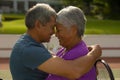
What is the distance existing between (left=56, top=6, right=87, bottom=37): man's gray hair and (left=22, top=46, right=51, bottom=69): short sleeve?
26 centimetres

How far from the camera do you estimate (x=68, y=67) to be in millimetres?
2781

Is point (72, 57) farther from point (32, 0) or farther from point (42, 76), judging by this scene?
point (32, 0)

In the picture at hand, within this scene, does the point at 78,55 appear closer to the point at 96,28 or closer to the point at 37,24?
the point at 37,24

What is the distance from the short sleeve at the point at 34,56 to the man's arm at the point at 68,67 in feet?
0.12

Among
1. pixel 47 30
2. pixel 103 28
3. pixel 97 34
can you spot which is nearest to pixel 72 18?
pixel 47 30

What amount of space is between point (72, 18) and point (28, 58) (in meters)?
0.43

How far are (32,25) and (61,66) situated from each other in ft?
1.29

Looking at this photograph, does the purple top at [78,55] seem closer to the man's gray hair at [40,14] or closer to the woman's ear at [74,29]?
the woman's ear at [74,29]

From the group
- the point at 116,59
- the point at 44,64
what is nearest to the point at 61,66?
the point at 44,64

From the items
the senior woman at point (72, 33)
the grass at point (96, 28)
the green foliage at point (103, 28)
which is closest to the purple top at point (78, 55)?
the senior woman at point (72, 33)

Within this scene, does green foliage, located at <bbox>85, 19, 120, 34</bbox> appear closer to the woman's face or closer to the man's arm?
the woman's face

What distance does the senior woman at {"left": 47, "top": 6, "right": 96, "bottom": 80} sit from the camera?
2895 mm

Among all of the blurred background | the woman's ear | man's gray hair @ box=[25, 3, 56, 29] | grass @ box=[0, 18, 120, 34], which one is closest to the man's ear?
man's gray hair @ box=[25, 3, 56, 29]

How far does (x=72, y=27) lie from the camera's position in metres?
2.93
